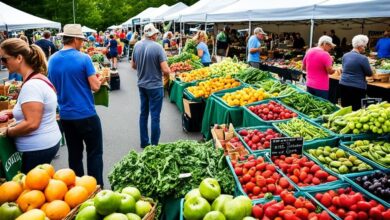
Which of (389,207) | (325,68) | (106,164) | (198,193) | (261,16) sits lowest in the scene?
(106,164)

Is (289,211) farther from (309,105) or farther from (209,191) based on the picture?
(309,105)

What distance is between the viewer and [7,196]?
7.66 feet

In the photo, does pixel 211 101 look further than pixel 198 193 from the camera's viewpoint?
Yes

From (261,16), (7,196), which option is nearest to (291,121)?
(7,196)

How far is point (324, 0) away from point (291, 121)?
4.34 m

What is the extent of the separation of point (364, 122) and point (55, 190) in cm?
377

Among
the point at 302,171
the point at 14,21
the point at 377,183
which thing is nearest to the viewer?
the point at 377,183

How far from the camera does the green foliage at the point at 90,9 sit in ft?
113

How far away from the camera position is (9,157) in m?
3.09

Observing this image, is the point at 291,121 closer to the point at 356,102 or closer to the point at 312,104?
the point at 312,104

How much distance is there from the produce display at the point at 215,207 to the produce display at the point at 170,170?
0.84m

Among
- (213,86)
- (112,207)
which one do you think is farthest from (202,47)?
(112,207)

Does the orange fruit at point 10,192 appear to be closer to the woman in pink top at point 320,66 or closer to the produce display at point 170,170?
the produce display at point 170,170

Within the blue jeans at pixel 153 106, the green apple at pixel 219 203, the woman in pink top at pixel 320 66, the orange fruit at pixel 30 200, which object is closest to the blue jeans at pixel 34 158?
the orange fruit at pixel 30 200
